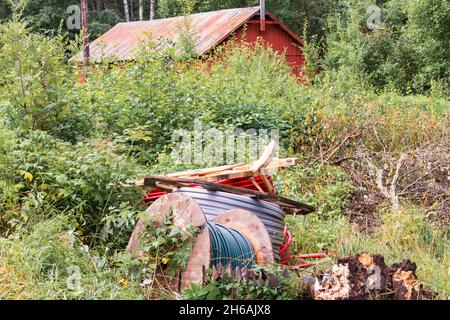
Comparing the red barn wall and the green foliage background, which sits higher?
the red barn wall

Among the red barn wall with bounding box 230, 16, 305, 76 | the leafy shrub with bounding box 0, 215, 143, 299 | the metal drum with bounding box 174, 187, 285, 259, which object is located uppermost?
the red barn wall with bounding box 230, 16, 305, 76

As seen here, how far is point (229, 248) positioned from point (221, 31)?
18.5 m

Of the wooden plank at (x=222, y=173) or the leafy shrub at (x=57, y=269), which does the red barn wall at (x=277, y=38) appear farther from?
the leafy shrub at (x=57, y=269)

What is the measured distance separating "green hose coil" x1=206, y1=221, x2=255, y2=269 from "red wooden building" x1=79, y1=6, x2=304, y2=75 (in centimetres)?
1568

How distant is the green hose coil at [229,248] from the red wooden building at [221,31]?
617 inches

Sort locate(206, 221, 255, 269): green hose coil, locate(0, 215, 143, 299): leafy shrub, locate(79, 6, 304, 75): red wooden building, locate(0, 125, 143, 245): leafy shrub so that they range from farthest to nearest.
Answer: locate(79, 6, 304, 75): red wooden building < locate(0, 125, 143, 245): leafy shrub < locate(206, 221, 255, 269): green hose coil < locate(0, 215, 143, 299): leafy shrub

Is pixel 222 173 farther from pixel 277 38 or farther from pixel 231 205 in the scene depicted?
pixel 277 38

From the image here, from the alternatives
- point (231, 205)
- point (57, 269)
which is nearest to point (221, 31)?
point (231, 205)

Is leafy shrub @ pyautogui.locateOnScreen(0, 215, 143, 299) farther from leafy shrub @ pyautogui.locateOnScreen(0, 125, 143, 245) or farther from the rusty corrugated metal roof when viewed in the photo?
the rusty corrugated metal roof

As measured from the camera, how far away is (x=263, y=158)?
281 inches

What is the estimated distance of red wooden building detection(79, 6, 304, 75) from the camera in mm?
23406

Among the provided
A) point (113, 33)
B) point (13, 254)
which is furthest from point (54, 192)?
point (113, 33)

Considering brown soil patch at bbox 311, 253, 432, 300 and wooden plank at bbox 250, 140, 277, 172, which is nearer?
brown soil patch at bbox 311, 253, 432, 300

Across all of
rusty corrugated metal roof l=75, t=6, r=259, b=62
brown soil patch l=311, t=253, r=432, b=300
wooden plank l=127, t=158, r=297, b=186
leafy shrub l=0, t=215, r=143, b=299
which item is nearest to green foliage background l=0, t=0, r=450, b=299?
leafy shrub l=0, t=215, r=143, b=299
